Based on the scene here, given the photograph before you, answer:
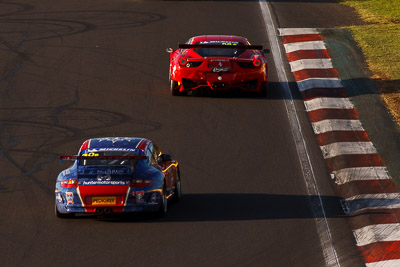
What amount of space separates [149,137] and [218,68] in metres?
3.10

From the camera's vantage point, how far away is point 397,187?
17.1m

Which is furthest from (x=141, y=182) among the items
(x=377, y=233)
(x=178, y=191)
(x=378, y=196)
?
(x=378, y=196)

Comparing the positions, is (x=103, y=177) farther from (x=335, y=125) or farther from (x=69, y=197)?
(x=335, y=125)

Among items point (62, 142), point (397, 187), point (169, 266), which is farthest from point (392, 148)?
point (169, 266)

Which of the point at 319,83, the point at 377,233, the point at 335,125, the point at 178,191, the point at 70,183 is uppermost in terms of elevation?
the point at 319,83

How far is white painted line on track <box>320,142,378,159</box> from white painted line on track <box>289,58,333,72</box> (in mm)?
6058

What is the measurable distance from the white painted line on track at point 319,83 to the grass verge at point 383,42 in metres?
1.10

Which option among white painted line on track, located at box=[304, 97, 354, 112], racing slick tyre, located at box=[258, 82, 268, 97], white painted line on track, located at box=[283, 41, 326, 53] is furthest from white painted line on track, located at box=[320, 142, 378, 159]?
white painted line on track, located at box=[283, 41, 326, 53]

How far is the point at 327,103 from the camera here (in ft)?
74.6

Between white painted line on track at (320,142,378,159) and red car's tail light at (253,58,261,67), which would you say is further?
red car's tail light at (253,58,261,67)

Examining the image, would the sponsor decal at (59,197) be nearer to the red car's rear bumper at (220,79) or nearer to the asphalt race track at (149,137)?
the asphalt race track at (149,137)

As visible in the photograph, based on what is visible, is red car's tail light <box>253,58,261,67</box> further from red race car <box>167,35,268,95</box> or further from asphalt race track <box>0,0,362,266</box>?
asphalt race track <box>0,0,362,266</box>

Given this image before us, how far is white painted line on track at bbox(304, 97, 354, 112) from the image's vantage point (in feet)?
73.8

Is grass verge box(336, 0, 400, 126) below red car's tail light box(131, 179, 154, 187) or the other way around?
Result: the other way around
